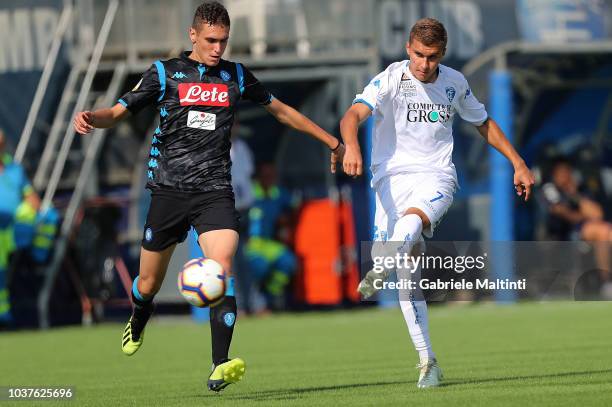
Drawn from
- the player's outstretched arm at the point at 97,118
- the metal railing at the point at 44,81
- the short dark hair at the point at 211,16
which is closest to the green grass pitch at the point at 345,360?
the player's outstretched arm at the point at 97,118

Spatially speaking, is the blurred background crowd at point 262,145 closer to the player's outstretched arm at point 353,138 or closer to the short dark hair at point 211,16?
the short dark hair at point 211,16

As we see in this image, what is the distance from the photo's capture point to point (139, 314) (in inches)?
381

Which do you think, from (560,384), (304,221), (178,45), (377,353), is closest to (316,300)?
(304,221)

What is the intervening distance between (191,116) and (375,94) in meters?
1.23

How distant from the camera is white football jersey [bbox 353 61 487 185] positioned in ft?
30.3

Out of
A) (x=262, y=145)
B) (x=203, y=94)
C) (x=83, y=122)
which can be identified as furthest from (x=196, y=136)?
(x=262, y=145)

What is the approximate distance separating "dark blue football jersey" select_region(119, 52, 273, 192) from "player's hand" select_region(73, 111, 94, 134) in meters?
0.32

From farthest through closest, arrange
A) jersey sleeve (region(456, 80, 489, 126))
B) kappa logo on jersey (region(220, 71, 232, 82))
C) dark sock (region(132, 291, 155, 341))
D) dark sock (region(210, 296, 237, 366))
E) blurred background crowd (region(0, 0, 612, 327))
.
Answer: blurred background crowd (region(0, 0, 612, 327))
dark sock (region(132, 291, 155, 341))
jersey sleeve (region(456, 80, 489, 126))
kappa logo on jersey (region(220, 71, 232, 82))
dark sock (region(210, 296, 237, 366))

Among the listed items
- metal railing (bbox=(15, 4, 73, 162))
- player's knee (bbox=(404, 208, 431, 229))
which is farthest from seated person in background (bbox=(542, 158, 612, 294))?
player's knee (bbox=(404, 208, 431, 229))

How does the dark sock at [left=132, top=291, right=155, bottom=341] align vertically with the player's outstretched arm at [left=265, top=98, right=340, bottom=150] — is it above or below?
below

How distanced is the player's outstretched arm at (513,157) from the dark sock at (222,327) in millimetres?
2020

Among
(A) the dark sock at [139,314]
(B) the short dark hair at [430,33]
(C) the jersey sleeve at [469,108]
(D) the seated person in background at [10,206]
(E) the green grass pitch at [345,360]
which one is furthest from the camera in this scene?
(D) the seated person in background at [10,206]

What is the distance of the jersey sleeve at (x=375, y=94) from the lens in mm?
9172

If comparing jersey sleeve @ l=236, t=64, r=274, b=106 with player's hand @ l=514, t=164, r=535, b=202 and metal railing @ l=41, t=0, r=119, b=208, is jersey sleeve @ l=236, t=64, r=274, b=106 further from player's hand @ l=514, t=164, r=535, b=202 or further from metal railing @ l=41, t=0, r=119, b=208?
metal railing @ l=41, t=0, r=119, b=208
